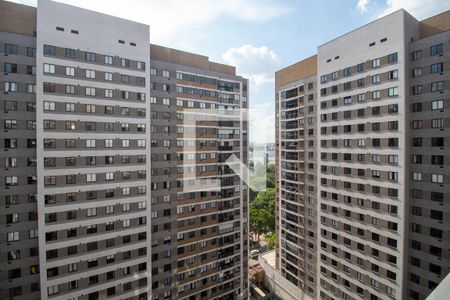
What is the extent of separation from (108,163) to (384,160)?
97.9 ft

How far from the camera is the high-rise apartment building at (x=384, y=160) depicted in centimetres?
2441

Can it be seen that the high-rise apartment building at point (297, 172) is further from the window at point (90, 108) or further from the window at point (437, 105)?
the window at point (90, 108)

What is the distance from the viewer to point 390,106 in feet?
87.7

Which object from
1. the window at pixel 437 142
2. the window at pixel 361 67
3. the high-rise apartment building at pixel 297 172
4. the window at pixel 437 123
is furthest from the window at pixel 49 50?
the window at pixel 437 142

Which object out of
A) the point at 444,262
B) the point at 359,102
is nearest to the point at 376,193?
the point at 444,262

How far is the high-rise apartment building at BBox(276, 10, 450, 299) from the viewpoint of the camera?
2441 cm

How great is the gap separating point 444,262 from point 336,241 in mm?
10837

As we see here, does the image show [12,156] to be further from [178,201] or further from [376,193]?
[376,193]

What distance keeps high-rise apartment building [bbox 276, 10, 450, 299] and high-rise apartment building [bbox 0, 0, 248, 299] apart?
13457 mm

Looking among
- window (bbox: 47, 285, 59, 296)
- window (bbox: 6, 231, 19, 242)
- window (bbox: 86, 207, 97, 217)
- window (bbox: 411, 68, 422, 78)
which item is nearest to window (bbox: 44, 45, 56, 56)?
window (bbox: 86, 207, 97, 217)

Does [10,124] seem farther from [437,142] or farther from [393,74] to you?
[437,142]

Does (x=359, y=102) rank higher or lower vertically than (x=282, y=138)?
higher

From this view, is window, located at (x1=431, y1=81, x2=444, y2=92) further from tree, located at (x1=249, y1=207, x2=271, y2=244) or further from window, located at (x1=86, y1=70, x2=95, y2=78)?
tree, located at (x1=249, y1=207, x2=271, y2=244)

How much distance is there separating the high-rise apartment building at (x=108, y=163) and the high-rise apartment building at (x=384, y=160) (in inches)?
530
